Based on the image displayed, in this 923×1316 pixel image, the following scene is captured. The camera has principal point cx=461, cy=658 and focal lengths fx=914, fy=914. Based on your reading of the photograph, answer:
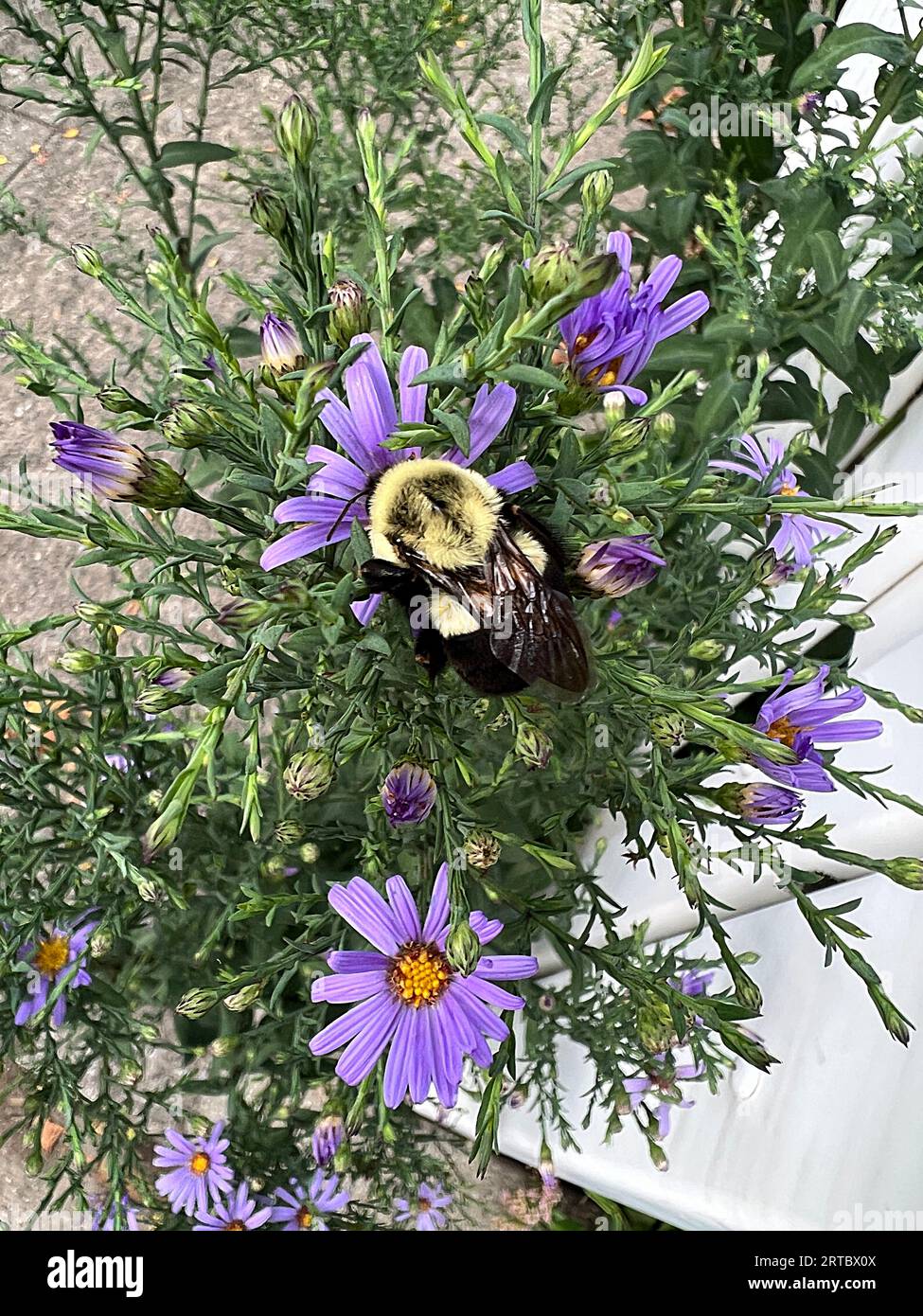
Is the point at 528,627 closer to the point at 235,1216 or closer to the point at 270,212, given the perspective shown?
the point at 270,212

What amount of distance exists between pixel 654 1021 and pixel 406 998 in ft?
0.58

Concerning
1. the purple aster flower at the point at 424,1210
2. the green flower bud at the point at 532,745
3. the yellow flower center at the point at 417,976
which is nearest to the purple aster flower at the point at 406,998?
the yellow flower center at the point at 417,976

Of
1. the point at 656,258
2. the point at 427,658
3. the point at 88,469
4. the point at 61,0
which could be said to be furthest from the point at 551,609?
the point at 656,258

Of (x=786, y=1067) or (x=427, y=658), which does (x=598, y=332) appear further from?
(x=786, y=1067)

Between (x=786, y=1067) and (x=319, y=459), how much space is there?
0.85 meters

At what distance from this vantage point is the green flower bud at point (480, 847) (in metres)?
0.58

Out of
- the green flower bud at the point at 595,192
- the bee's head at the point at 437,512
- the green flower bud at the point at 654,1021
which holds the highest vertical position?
Result: the green flower bud at the point at 595,192

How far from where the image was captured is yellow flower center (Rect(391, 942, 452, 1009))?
0.65m

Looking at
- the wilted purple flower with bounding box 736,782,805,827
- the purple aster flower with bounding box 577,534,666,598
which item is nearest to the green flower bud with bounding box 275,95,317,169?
the purple aster flower with bounding box 577,534,666,598

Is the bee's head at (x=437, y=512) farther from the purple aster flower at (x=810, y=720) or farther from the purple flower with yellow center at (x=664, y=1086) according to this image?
the purple flower with yellow center at (x=664, y=1086)

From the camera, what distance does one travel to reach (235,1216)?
2.91 feet

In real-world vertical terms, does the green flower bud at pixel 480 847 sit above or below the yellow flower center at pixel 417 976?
above

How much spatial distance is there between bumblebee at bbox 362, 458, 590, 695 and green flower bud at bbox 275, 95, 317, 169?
16 centimetres

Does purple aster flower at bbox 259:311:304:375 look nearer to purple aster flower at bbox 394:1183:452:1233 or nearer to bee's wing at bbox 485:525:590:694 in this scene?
bee's wing at bbox 485:525:590:694
